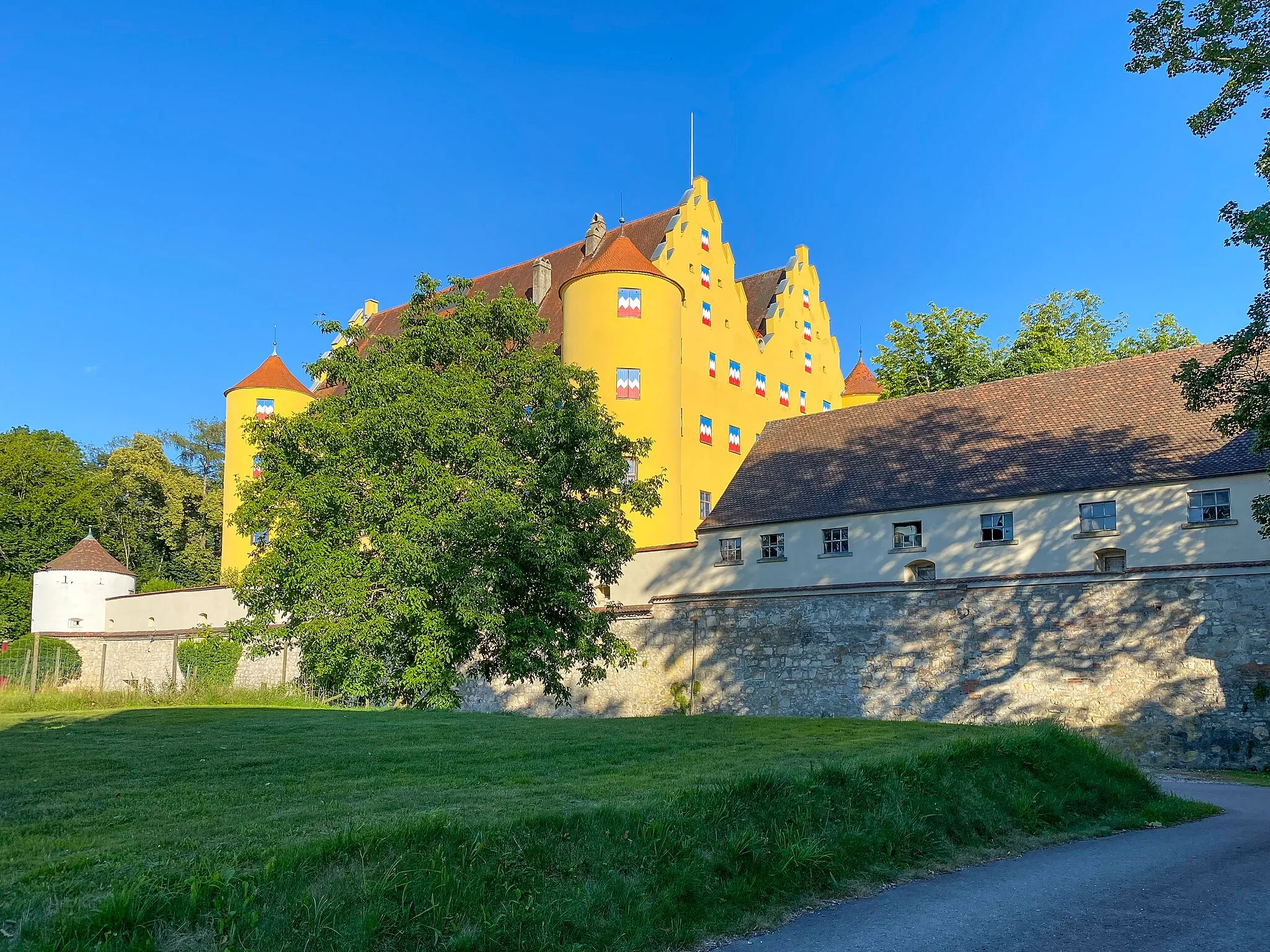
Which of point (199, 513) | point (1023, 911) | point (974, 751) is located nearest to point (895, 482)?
point (974, 751)

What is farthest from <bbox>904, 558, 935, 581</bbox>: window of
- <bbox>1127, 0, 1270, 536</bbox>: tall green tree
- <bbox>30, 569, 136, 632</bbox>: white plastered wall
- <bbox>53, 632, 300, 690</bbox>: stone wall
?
<bbox>30, 569, 136, 632</bbox>: white plastered wall

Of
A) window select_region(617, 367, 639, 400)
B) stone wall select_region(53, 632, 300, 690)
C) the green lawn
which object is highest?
window select_region(617, 367, 639, 400)

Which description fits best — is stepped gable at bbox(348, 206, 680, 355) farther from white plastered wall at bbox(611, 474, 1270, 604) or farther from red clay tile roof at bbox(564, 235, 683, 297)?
white plastered wall at bbox(611, 474, 1270, 604)

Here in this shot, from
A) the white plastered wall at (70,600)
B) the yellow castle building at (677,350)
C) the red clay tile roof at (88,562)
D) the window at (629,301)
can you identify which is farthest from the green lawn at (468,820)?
the red clay tile roof at (88,562)

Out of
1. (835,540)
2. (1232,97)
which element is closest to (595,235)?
(835,540)

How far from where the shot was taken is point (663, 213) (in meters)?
47.0

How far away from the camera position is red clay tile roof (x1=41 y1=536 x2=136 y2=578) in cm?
5212

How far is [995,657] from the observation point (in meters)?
25.0

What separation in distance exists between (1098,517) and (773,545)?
9539 millimetres

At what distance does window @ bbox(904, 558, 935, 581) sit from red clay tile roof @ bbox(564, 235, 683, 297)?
1640 cm

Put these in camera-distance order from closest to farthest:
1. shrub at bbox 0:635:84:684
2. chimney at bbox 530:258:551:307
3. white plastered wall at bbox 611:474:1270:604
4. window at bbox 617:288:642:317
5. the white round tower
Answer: white plastered wall at bbox 611:474:1270:604 → shrub at bbox 0:635:84:684 → window at bbox 617:288:642:317 → chimney at bbox 530:258:551:307 → the white round tower

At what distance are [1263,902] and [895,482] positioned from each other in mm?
22604

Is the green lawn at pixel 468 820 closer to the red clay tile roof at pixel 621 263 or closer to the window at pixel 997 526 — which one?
the window at pixel 997 526

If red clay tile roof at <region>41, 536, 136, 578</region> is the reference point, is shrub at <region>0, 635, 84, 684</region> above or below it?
below
